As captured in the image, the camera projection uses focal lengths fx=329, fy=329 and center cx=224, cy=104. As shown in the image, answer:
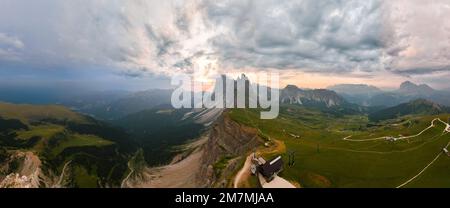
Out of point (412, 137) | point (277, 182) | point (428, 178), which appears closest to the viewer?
point (277, 182)

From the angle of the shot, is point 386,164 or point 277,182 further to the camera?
point 386,164
